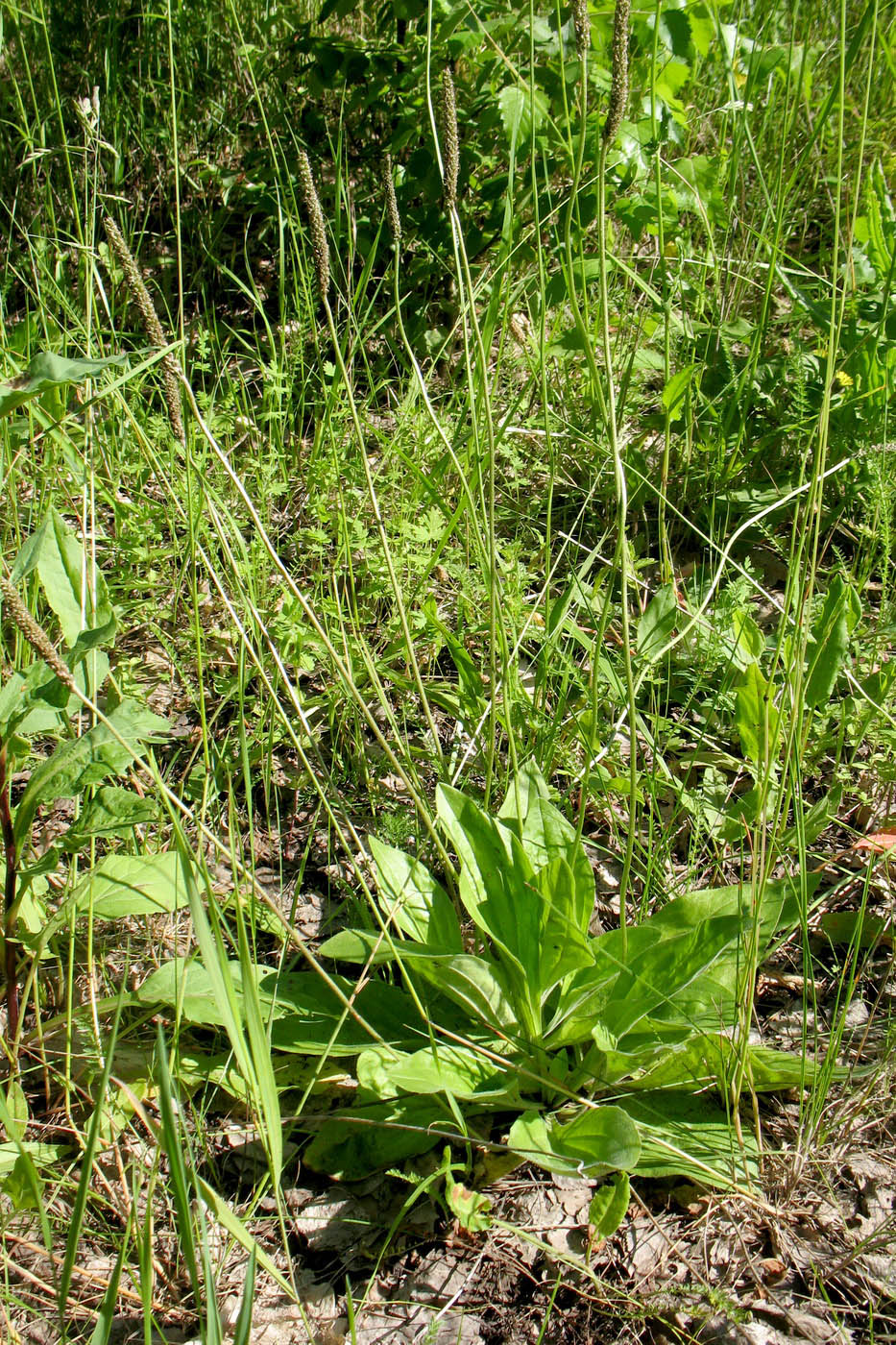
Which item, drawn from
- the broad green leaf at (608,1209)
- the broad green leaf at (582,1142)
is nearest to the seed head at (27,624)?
the broad green leaf at (582,1142)

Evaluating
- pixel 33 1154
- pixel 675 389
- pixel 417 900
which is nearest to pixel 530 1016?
pixel 417 900

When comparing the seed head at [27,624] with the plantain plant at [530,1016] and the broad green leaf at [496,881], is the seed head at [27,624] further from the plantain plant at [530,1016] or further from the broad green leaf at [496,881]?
the broad green leaf at [496,881]

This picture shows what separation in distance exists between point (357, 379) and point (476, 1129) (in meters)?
1.83

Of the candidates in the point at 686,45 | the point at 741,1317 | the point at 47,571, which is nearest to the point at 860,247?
the point at 686,45

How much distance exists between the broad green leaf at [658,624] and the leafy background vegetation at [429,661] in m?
0.01

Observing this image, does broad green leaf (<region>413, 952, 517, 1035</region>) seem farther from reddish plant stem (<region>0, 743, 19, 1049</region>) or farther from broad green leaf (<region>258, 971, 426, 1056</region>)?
reddish plant stem (<region>0, 743, 19, 1049</region>)

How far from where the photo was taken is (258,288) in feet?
8.82

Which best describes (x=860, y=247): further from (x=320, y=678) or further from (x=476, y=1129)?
(x=476, y=1129)

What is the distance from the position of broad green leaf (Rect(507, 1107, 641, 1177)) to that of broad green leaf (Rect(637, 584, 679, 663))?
79 cm

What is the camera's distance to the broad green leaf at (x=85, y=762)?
114 centimetres

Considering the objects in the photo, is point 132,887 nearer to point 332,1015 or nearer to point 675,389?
point 332,1015

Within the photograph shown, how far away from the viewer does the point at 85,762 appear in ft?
3.87

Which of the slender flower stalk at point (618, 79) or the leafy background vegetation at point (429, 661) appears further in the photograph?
the leafy background vegetation at point (429, 661)

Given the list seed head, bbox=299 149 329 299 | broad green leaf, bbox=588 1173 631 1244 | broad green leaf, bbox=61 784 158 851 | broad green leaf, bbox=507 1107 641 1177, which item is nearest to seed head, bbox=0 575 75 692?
broad green leaf, bbox=61 784 158 851
